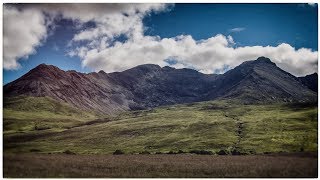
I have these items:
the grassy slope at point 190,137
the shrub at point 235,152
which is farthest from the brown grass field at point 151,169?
the grassy slope at point 190,137

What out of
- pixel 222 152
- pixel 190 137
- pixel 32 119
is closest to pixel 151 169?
pixel 222 152

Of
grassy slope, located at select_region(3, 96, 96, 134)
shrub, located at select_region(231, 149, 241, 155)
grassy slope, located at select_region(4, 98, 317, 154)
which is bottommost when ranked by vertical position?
shrub, located at select_region(231, 149, 241, 155)

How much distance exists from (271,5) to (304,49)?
8371mm

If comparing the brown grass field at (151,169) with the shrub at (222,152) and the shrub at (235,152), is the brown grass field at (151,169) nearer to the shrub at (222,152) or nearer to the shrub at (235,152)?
the shrub at (235,152)

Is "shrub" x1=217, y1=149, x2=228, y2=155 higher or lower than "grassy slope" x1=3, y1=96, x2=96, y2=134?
lower

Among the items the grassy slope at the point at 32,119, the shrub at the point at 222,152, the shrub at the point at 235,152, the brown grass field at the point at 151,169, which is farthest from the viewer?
the grassy slope at the point at 32,119

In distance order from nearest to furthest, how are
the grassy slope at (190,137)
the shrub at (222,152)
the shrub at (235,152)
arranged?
the shrub at (235,152)
the shrub at (222,152)
the grassy slope at (190,137)

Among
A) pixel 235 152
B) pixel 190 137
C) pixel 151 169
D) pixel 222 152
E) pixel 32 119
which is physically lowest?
pixel 235 152

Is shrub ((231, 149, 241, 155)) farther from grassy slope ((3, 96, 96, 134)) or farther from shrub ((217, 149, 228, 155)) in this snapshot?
grassy slope ((3, 96, 96, 134))

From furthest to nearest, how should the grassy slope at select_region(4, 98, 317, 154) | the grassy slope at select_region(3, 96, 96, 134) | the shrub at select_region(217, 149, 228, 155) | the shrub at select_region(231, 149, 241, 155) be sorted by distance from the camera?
1. the grassy slope at select_region(3, 96, 96, 134)
2. the grassy slope at select_region(4, 98, 317, 154)
3. the shrub at select_region(217, 149, 228, 155)
4. the shrub at select_region(231, 149, 241, 155)

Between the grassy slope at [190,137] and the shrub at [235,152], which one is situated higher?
the grassy slope at [190,137]

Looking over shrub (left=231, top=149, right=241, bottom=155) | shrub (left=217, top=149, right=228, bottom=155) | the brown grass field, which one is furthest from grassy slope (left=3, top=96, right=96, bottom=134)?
the brown grass field

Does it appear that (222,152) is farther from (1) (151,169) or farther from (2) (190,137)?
(1) (151,169)

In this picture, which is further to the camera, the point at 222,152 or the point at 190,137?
the point at 190,137
